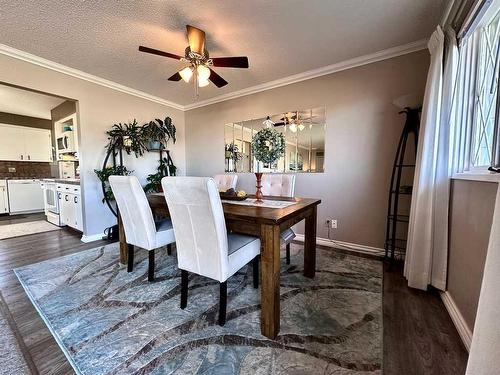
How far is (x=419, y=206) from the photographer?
184cm

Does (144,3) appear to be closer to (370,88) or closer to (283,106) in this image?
(283,106)

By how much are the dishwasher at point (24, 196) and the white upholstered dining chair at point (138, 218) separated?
5061 millimetres

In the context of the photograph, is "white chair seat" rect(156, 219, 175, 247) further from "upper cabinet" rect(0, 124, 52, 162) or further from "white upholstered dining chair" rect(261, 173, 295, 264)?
"upper cabinet" rect(0, 124, 52, 162)

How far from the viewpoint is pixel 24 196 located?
5.07 m

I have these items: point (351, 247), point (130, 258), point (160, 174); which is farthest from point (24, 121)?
point (351, 247)

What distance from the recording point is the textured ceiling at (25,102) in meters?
3.81

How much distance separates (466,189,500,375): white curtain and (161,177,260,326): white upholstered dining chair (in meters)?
1.11

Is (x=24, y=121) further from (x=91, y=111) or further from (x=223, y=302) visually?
(x=223, y=302)

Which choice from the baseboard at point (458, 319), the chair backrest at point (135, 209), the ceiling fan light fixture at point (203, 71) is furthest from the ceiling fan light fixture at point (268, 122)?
the baseboard at point (458, 319)

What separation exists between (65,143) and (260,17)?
475cm

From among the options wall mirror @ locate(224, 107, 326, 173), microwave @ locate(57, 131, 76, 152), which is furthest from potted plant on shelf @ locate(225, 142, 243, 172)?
microwave @ locate(57, 131, 76, 152)

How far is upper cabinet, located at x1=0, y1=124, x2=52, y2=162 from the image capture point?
5.08m

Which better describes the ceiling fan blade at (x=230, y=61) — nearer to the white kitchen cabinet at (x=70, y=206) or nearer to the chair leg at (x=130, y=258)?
the chair leg at (x=130, y=258)

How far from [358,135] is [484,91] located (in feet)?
4.07
